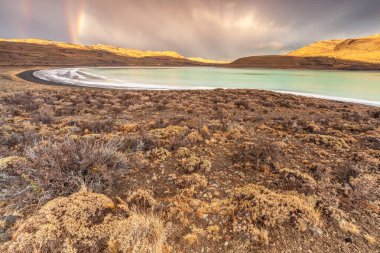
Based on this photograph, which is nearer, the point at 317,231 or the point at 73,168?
the point at 317,231

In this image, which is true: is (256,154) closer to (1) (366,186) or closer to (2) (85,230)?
(1) (366,186)

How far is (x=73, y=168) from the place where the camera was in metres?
3.38

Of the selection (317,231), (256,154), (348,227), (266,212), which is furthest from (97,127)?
(348,227)

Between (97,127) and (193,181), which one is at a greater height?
(97,127)

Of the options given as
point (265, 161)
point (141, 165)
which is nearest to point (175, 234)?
point (141, 165)

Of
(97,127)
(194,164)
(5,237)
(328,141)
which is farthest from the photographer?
(97,127)

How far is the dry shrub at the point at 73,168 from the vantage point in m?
3.11

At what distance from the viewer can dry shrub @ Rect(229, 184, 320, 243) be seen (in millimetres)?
2713

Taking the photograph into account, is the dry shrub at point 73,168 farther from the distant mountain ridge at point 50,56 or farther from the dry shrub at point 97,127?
the distant mountain ridge at point 50,56

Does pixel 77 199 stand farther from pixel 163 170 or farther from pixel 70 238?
pixel 163 170

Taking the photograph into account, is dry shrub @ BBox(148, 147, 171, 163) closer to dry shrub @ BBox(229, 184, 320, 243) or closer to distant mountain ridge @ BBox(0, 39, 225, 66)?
dry shrub @ BBox(229, 184, 320, 243)

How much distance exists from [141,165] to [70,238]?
6.17 feet

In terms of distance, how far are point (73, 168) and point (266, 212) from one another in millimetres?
3180

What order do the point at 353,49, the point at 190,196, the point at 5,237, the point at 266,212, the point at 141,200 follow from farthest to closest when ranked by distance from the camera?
the point at 353,49 → the point at 190,196 → the point at 141,200 → the point at 266,212 → the point at 5,237
